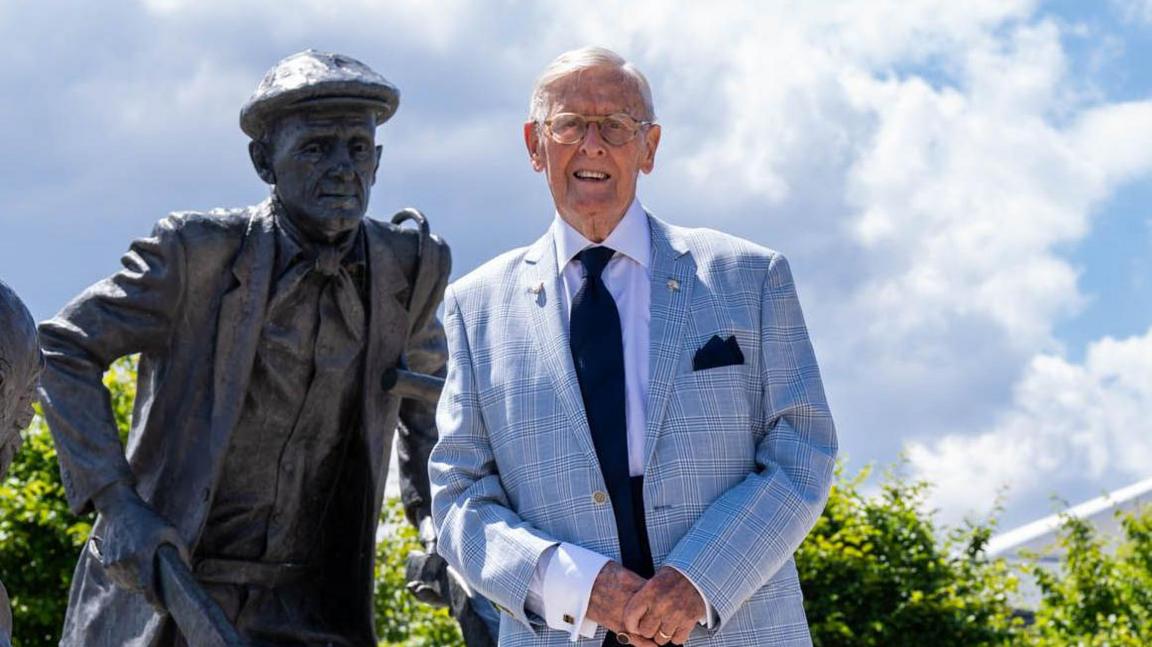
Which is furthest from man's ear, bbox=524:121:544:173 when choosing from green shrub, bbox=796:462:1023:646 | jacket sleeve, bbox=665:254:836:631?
green shrub, bbox=796:462:1023:646

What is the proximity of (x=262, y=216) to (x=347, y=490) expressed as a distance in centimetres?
91

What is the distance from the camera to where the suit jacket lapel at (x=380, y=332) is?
6.73 m

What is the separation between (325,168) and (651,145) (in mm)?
1656

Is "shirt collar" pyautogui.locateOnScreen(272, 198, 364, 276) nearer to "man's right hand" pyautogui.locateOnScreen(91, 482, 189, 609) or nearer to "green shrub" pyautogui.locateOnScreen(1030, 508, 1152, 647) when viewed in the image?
"man's right hand" pyautogui.locateOnScreen(91, 482, 189, 609)

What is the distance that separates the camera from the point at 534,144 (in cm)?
527

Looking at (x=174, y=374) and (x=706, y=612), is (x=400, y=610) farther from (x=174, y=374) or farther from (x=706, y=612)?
(x=706, y=612)

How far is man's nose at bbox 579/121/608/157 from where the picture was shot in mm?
5074

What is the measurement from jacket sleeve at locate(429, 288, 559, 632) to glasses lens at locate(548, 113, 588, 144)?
56cm

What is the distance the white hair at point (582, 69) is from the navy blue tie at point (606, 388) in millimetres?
357

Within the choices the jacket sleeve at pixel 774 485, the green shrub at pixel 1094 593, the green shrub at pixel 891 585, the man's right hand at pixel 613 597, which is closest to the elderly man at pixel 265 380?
the jacket sleeve at pixel 774 485

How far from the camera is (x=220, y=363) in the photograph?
6543 millimetres

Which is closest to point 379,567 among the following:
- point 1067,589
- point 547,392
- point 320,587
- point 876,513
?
point 876,513

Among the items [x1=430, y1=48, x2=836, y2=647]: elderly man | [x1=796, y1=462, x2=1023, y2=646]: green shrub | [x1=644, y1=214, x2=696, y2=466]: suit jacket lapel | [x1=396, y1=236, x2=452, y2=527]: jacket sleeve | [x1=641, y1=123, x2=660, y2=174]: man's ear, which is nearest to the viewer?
[x1=430, y1=48, x2=836, y2=647]: elderly man

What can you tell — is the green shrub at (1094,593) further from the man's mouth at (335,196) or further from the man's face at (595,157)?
the man's face at (595,157)
